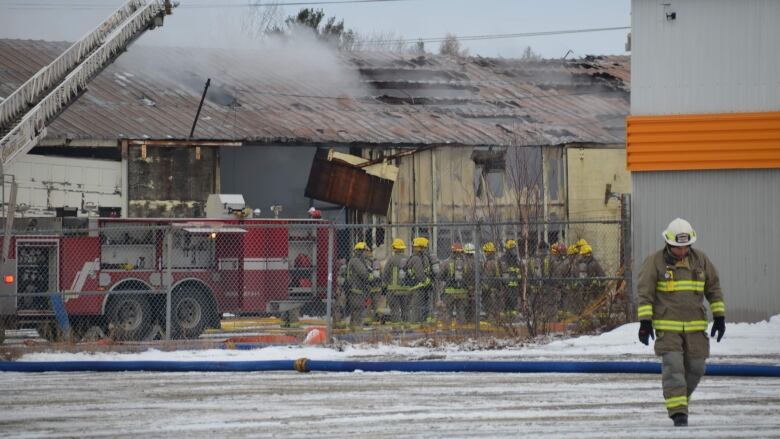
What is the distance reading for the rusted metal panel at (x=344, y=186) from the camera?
34406 millimetres

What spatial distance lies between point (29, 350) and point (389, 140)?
55.8ft

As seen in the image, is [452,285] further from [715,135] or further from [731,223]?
[715,135]

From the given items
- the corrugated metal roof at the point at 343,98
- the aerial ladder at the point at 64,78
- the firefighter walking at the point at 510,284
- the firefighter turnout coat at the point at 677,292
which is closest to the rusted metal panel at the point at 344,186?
the corrugated metal roof at the point at 343,98

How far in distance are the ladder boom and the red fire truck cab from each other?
14.1ft

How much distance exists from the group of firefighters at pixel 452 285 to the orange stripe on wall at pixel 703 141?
7.02 feet

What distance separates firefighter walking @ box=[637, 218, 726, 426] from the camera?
1115cm

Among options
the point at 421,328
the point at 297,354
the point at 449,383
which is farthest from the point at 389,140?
the point at 449,383

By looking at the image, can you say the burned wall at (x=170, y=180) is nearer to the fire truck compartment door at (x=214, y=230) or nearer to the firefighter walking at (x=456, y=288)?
the fire truck compartment door at (x=214, y=230)

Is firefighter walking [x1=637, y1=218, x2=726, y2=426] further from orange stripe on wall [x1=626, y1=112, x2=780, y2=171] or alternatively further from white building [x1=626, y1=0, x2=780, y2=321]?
orange stripe on wall [x1=626, y1=112, x2=780, y2=171]

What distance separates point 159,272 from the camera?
23.2 m

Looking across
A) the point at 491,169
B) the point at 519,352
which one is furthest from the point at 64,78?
the point at 519,352

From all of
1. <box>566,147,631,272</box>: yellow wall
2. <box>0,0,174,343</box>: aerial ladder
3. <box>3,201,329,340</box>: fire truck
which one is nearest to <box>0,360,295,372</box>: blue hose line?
<box>3,201,329,340</box>: fire truck

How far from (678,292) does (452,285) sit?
38.5 ft

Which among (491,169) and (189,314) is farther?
(491,169)
